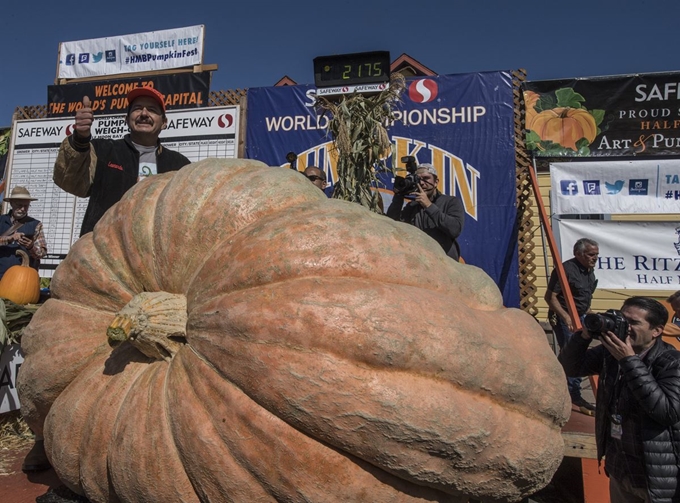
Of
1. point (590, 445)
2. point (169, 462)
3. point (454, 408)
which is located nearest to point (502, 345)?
point (454, 408)

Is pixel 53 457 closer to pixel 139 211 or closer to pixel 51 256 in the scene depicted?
pixel 139 211

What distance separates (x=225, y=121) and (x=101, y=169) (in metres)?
5.33

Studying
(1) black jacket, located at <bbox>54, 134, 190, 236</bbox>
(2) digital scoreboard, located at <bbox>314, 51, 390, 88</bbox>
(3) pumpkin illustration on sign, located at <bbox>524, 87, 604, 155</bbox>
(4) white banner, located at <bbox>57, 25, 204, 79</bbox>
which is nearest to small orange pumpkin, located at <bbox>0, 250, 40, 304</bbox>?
(1) black jacket, located at <bbox>54, 134, 190, 236</bbox>

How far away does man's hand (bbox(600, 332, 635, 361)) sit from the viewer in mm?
2490

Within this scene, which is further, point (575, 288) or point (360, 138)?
point (575, 288)

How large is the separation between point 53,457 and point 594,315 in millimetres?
2572

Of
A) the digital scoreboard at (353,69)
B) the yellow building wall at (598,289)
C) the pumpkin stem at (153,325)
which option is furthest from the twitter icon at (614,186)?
the pumpkin stem at (153,325)

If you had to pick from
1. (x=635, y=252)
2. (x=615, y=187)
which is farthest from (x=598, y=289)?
(x=615, y=187)

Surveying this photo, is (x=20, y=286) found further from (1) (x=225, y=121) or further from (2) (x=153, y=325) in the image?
(1) (x=225, y=121)

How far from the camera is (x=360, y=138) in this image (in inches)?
178

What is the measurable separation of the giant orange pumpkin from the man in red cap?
1.08 meters

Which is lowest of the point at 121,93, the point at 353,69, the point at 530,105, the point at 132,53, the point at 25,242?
the point at 25,242

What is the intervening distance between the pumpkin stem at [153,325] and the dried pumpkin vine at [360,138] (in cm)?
295

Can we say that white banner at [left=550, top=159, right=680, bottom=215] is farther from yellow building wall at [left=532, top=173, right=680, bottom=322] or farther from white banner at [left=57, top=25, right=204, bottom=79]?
white banner at [left=57, top=25, right=204, bottom=79]
